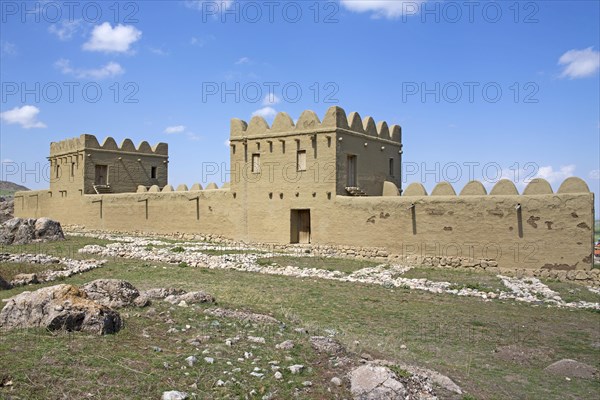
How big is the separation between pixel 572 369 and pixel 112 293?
25.6ft

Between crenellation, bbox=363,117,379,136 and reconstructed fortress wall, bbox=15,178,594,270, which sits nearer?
reconstructed fortress wall, bbox=15,178,594,270

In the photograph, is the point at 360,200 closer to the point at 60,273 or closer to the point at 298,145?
the point at 298,145

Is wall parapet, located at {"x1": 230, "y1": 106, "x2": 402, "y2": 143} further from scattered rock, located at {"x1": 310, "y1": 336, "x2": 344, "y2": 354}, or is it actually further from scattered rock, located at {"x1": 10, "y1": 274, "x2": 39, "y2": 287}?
scattered rock, located at {"x1": 310, "y1": 336, "x2": 344, "y2": 354}

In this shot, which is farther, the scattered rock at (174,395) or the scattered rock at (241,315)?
the scattered rock at (241,315)

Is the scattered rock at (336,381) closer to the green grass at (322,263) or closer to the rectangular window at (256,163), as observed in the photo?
the green grass at (322,263)

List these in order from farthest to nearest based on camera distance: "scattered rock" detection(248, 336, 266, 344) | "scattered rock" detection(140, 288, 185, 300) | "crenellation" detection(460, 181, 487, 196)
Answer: "crenellation" detection(460, 181, 487, 196), "scattered rock" detection(140, 288, 185, 300), "scattered rock" detection(248, 336, 266, 344)

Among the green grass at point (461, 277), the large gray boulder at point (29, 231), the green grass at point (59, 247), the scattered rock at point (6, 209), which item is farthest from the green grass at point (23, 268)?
the scattered rock at point (6, 209)

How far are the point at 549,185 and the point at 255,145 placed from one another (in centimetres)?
1290

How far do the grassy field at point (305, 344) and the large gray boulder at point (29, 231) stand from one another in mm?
12112

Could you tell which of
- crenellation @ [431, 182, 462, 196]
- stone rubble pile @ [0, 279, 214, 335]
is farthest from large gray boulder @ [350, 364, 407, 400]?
crenellation @ [431, 182, 462, 196]

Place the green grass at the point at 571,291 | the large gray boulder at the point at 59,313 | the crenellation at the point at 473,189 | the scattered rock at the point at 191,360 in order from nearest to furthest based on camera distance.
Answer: the scattered rock at the point at 191,360 < the large gray boulder at the point at 59,313 < the green grass at the point at 571,291 < the crenellation at the point at 473,189

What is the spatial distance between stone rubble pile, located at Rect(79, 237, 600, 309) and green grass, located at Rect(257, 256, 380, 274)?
0.44m

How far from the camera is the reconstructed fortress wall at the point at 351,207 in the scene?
54.3ft

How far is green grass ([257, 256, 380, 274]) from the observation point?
17672 mm
